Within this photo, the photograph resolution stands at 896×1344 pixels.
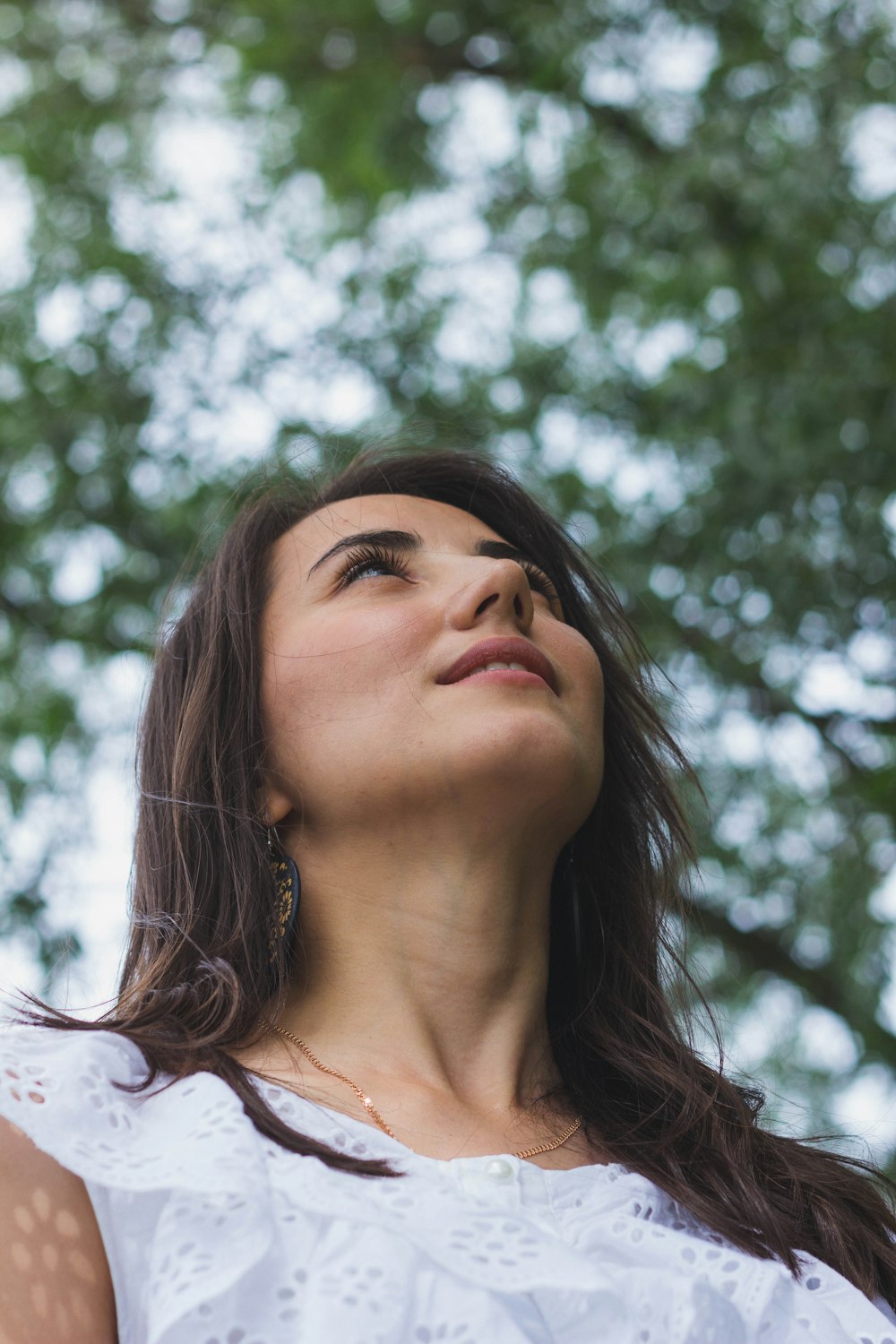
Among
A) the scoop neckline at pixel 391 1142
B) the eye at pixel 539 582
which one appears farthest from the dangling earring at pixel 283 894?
the eye at pixel 539 582

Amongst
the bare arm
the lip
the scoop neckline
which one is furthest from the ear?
the bare arm

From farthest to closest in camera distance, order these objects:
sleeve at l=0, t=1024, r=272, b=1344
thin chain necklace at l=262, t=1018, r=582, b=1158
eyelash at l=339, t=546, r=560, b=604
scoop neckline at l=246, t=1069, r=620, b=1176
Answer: eyelash at l=339, t=546, r=560, b=604 < thin chain necklace at l=262, t=1018, r=582, b=1158 < scoop neckline at l=246, t=1069, r=620, b=1176 < sleeve at l=0, t=1024, r=272, b=1344

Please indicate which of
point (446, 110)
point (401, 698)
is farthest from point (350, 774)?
point (446, 110)

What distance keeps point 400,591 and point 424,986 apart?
0.64 metres

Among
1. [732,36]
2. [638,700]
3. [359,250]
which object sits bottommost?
[359,250]

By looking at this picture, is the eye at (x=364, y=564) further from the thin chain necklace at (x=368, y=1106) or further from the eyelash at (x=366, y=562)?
the thin chain necklace at (x=368, y=1106)

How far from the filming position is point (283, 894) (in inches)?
92.4

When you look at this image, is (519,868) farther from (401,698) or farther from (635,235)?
(635,235)

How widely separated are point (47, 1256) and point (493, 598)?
120 cm

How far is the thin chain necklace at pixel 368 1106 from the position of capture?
79.8 inches

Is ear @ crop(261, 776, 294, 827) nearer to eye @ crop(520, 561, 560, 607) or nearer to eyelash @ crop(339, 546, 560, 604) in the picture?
eyelash @ crop(339, 546, 560, 604)

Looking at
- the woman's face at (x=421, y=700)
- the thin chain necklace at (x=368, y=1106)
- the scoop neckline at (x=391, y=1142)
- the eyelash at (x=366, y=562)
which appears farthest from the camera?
the eyelash at (x=366, y=562)

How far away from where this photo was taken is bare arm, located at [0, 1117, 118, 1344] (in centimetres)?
160

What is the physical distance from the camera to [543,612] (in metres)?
2.71
